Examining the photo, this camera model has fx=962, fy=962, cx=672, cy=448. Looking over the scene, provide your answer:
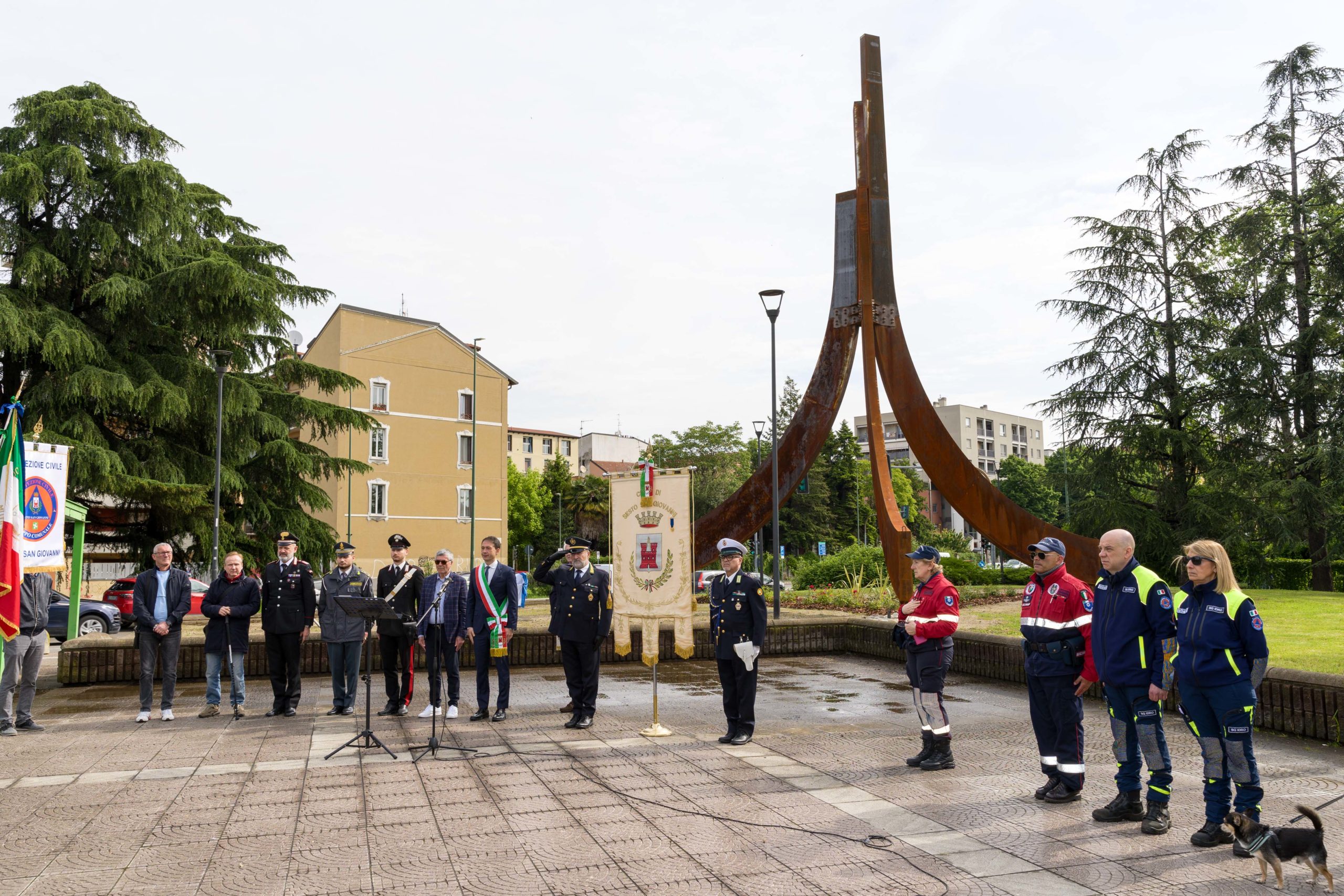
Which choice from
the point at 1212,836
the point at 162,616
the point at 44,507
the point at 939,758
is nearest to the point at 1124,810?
the point at 1212,836

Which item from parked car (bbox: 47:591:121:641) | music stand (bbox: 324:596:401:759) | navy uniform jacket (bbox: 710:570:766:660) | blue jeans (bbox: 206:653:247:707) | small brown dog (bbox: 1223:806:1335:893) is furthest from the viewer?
parked car (bbox: 47:591:121:641)

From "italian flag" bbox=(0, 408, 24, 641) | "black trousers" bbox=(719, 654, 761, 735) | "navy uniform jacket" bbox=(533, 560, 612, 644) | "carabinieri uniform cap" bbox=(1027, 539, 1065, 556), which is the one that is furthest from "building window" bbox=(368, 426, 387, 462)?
"carabinieri uniform cap" bbox=(1027, 539, 1065, 556)

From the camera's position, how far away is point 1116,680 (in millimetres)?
5594

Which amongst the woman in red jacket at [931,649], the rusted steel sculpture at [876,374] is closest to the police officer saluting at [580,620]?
the woman in red jacket at [931,649]

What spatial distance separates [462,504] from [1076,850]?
161ft

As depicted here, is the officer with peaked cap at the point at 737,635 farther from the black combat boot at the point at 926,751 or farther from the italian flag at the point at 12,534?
the italian flag at the point at 12,534

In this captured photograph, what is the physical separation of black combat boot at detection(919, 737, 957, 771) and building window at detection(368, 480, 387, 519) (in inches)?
1747

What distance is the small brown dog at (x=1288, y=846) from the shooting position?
4.23 m

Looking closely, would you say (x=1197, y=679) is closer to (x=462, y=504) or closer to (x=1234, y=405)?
(x=1234, y=405)

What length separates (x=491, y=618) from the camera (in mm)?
9320

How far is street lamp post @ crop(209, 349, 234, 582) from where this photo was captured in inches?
792

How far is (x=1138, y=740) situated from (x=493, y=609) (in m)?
5.80

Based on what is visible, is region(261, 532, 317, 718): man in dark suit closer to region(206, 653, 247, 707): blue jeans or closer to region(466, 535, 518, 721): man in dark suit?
region(206, 653, 247, 707): blue jeans

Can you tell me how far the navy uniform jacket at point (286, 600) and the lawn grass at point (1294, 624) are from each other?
9438mm
